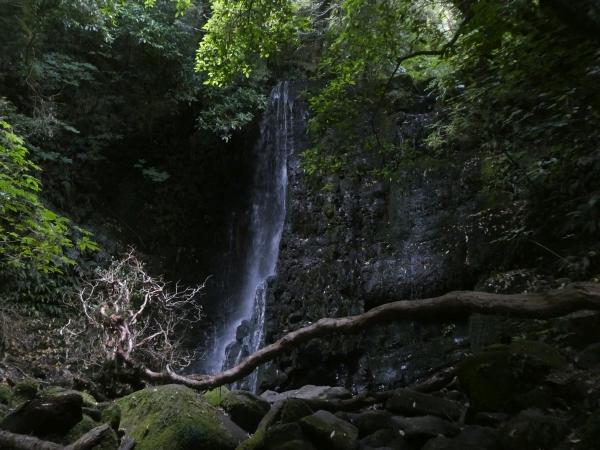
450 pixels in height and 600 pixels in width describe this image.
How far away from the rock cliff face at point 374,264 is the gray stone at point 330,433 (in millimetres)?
3791

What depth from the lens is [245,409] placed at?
4715mm

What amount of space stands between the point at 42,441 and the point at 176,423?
A: 0.97 metres

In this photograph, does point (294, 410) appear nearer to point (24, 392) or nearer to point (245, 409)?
point (245, 409)

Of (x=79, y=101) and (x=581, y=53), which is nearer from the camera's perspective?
(x=581, y=53)

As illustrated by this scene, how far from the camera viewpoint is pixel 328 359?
8.74 metres

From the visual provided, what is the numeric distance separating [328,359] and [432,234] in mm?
2851

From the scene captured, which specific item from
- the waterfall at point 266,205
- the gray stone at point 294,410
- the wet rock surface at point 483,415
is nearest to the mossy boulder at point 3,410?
the wet rock surface at point 483,415

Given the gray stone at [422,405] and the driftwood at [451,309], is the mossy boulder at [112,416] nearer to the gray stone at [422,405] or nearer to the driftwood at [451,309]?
the driftwood at [451,309]

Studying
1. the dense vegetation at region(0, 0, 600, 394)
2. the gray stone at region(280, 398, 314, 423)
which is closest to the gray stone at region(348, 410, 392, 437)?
the gray stone at region(280, 398, 314, 423)

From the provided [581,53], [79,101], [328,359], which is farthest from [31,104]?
[581,53]

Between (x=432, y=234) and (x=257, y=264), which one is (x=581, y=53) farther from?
(x=257, y=264)

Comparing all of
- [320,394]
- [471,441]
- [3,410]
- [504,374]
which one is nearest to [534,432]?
[471,441]

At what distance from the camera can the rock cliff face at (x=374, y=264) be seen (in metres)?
7.73

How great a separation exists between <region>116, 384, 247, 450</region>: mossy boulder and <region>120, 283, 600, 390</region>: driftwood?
0.39 m
